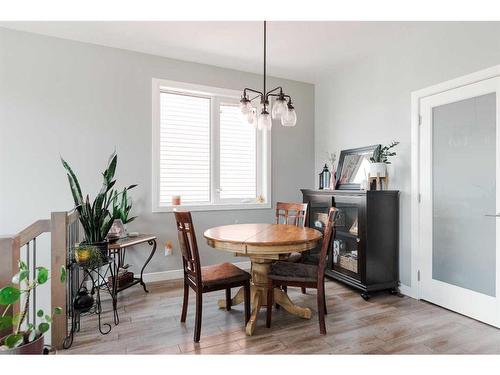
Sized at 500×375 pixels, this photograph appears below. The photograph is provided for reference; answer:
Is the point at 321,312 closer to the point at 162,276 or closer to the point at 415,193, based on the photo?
the point at 415,193

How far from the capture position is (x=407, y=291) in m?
2.95

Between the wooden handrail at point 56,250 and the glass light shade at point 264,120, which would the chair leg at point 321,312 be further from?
the wooden handrail at point 56,250

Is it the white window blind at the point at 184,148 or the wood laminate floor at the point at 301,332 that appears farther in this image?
the white window blind at the point at 184,148

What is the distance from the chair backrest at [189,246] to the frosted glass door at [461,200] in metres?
2.26

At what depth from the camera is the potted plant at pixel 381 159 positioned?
9.87 feet

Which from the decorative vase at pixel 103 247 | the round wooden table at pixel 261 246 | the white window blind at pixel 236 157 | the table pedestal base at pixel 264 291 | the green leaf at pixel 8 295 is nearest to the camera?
the green leaf at pixel 8 295

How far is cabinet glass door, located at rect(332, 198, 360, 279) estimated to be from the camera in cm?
304

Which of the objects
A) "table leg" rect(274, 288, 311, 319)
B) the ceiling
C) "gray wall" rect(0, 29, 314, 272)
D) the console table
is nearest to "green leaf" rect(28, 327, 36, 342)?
the console table

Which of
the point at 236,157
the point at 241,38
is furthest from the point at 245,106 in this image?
the point at 236,157

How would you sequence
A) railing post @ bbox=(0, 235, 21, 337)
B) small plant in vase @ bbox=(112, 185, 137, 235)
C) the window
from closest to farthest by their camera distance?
railing post @ bbox=(0, 235, 21, 337) < small plant in vase @ bbox=(112, 185, 137, 235) < the window

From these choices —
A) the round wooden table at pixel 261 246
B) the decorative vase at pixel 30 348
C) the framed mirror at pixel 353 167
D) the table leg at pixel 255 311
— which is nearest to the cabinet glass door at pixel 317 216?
the framed mirror at pixel 353 167

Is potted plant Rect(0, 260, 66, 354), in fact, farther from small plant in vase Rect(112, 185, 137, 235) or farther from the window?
the window

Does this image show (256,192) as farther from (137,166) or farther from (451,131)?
(451,131)

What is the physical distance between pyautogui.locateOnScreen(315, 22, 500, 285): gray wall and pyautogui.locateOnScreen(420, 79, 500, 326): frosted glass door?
0.20 m
